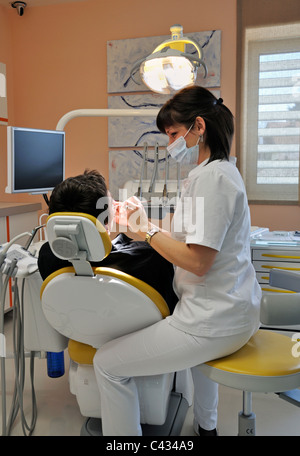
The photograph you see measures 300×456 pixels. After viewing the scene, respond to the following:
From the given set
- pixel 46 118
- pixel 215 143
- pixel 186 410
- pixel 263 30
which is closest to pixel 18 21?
pixel 46 118

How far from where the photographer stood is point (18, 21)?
3.68 meters

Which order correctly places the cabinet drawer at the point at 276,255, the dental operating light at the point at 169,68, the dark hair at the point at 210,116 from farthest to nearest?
the cabinet drawer at the point at 276,255 < the dental operating light at the point at 169,68 < the dark hair at the point at 210,116

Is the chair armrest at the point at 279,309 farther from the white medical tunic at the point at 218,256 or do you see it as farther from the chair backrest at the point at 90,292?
the chair backrest at the point at 90,292

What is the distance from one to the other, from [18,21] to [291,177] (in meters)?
2.81

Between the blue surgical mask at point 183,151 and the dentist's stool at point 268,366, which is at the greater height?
the blue surgical mask at point 183,151

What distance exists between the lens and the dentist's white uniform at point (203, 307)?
3.45ft

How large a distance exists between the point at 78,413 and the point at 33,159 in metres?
1.15

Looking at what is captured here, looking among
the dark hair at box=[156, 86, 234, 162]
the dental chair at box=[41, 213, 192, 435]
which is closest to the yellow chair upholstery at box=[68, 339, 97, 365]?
the dental chair at box=[41, 213, 192, 435]

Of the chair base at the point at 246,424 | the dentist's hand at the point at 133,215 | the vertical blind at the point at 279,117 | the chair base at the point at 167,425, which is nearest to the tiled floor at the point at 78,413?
the chair base at the point at 167,425

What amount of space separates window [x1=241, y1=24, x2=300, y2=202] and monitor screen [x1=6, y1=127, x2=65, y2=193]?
1707 millimetres

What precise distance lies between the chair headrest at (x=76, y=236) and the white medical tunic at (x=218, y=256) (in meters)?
0.24

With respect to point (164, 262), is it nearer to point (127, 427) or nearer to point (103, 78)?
point (127, 427)

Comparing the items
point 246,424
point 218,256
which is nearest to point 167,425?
point 246,424

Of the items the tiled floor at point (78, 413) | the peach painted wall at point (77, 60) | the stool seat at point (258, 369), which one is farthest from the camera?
the peach painted wall at point (77, 60)
